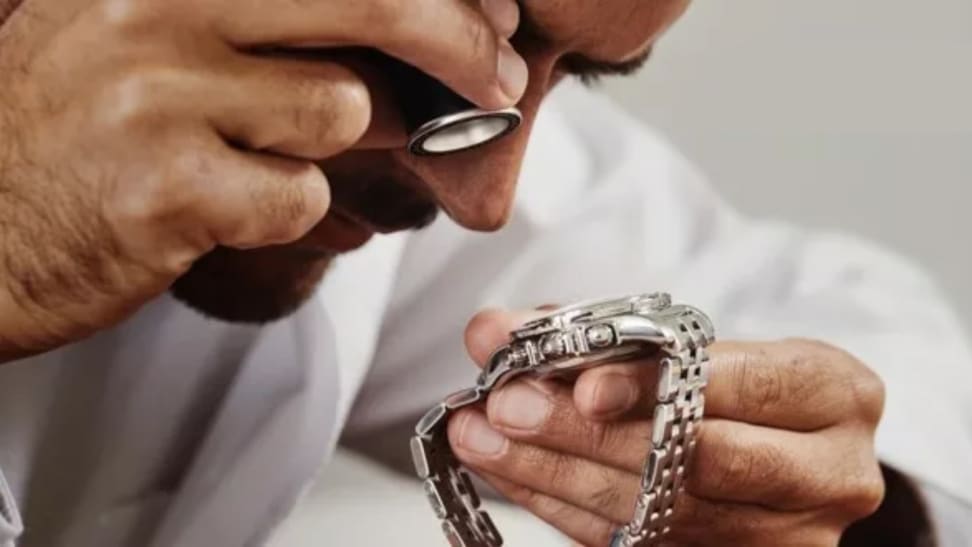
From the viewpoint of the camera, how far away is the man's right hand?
38 centimetres

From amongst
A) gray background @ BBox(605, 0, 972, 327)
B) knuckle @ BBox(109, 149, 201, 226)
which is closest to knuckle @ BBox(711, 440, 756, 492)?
knuckle @ BBox(109, 149, 201, 226)

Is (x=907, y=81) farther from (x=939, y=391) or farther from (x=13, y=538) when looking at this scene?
(x=13, y=538)

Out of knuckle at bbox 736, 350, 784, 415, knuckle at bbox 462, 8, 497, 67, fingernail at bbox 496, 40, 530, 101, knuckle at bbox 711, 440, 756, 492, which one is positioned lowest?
knuckle at bbox 711, 440, 756, 492

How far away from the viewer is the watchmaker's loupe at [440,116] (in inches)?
17.0

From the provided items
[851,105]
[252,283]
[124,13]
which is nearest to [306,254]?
[252,283]

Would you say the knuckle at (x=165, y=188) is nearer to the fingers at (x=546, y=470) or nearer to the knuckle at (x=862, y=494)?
the fingers at (x=546, y=470)

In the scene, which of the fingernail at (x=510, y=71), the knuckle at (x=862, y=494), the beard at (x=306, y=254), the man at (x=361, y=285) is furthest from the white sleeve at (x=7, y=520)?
the knuckle at (x=862, y=494)

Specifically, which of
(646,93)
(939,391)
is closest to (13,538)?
(939,391)

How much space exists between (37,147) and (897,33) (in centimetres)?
93

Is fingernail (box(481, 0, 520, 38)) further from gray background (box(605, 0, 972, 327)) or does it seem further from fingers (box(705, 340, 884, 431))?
gray background (box(605, 0, 972, 327))

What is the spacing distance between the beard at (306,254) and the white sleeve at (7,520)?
12 centimetres

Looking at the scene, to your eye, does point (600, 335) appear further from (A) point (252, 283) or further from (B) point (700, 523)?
(A) point (252, 283)

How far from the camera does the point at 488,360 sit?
46cm

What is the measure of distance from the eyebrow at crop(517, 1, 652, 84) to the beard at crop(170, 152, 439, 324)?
0.07 meters
